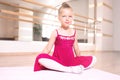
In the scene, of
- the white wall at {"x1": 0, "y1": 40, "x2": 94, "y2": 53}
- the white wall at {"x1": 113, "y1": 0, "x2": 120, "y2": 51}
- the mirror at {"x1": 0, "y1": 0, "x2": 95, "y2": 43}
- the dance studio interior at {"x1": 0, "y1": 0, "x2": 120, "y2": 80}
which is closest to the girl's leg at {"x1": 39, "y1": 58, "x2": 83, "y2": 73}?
the dance studio interior at {"x1": 0, "y1": 0, "x2": 120, "y2": 80}

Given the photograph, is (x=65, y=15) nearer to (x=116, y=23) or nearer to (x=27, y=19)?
(x=27, y=19)

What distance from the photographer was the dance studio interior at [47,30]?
84.7 inches

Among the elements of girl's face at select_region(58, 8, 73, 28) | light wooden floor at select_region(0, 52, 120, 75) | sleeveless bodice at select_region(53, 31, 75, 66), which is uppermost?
girl's face at select_region(58, 8, 73, 28)

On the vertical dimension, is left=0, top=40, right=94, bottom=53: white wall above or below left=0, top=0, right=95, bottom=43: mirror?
below

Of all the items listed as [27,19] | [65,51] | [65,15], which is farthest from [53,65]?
[27,19]

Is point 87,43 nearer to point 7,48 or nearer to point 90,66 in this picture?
point 7,48

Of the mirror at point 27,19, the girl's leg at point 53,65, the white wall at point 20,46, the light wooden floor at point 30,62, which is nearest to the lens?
the girl's leg at point 53,65

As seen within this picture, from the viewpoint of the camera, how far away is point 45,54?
124 centimetres

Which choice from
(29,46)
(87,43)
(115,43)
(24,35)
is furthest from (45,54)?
(115,43)

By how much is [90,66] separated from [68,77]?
0.39m

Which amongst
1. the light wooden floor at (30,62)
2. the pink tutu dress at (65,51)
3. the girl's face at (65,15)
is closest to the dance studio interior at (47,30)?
the light wooden floor at (30,62)

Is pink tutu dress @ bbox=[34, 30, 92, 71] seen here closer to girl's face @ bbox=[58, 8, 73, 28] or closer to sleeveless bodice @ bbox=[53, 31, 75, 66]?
sleeveless bodice @ bbox=[53, 31, 75, 66]

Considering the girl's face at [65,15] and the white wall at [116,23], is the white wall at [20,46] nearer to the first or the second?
the girl's face at [65,15]

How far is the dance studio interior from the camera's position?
2.15 meters
